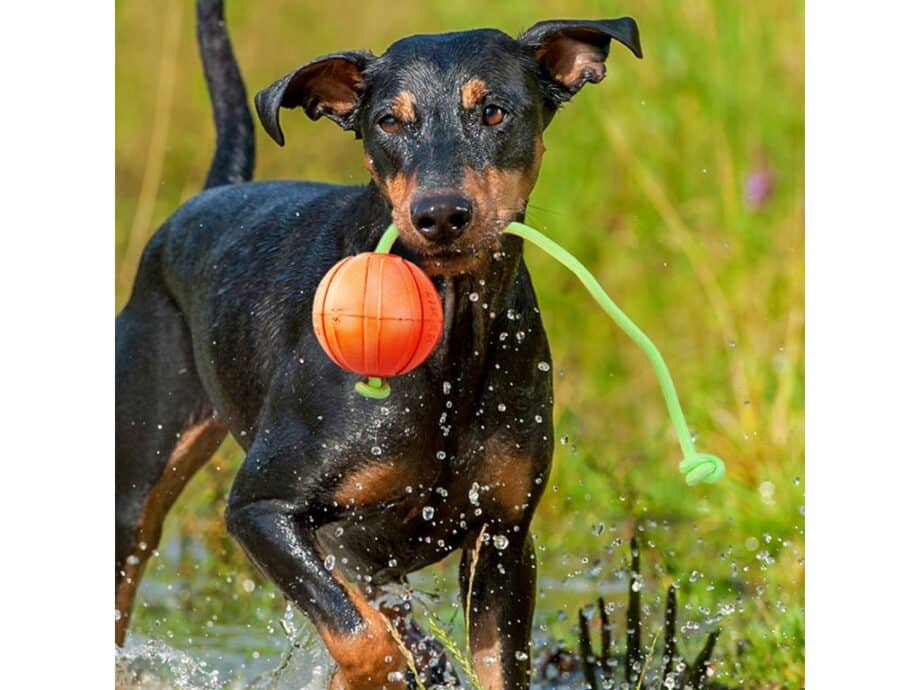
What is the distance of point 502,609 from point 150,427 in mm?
1365

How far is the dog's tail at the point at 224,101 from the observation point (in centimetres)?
605

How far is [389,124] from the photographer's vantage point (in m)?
4.48

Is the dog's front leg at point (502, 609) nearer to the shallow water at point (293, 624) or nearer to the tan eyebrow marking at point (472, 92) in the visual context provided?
the shallow water at point (293, 624)

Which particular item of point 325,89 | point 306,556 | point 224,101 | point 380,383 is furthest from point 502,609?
point 224,101

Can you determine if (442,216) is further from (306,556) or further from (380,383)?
(306,556)

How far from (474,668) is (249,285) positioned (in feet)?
3.84

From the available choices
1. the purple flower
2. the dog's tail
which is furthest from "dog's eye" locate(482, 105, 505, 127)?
the purple flower

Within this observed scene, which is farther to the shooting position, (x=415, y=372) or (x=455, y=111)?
(x=415, y=372)

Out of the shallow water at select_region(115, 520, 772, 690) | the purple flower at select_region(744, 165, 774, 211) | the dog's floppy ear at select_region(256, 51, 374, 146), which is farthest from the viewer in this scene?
the purple flower at select_region(744, 165, 774, 211)

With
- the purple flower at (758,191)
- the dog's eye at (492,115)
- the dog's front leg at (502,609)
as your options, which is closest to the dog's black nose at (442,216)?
the dog's eye at (492,115)

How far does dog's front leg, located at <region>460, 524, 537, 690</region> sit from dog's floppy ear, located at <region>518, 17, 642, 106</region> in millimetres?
1079

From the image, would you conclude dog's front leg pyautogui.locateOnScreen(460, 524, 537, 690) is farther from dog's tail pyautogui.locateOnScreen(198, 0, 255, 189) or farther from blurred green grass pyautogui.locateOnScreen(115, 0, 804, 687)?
dog's tail pyautogui.locateOnScreen(198, 0, 255, 189)

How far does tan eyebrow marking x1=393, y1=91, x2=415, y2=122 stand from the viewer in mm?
4441

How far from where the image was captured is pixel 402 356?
13.8 ft
